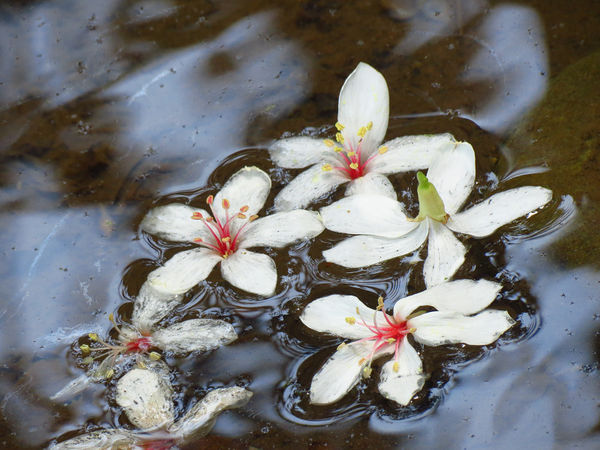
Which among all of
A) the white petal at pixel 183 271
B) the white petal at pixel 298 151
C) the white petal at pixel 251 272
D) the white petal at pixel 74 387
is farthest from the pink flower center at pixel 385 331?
the white petal at pixel 74 387

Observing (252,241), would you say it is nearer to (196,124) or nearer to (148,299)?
(148,299)

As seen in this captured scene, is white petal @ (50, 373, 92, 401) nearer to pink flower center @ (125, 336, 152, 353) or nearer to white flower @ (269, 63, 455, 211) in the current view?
pink flower center @ (125, 336, 152, 353)

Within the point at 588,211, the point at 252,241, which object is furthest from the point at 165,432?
the point at 588,211

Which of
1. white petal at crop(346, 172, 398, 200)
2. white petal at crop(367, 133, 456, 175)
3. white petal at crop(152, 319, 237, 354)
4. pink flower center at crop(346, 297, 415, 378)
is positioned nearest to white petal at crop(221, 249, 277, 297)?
white petal at crop(152, 319, 237, 354)

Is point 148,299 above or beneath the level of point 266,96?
beneath

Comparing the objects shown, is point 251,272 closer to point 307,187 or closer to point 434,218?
point 307,187

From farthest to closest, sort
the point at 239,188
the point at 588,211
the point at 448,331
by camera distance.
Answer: the point at 239,188
the point at 588,211
the point at 448,331
